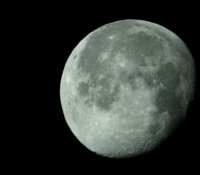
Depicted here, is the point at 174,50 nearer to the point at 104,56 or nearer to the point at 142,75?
the point at 142,75

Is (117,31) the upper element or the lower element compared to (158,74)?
upper

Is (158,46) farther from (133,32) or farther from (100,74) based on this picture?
(100,74)

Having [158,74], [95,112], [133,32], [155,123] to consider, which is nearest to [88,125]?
[95,112]

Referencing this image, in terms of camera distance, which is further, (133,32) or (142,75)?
(133,32)

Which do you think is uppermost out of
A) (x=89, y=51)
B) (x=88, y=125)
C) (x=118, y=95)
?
(x=89, y=51)

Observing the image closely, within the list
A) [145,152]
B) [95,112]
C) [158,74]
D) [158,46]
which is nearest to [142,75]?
[158,74]

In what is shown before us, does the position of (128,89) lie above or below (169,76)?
below
